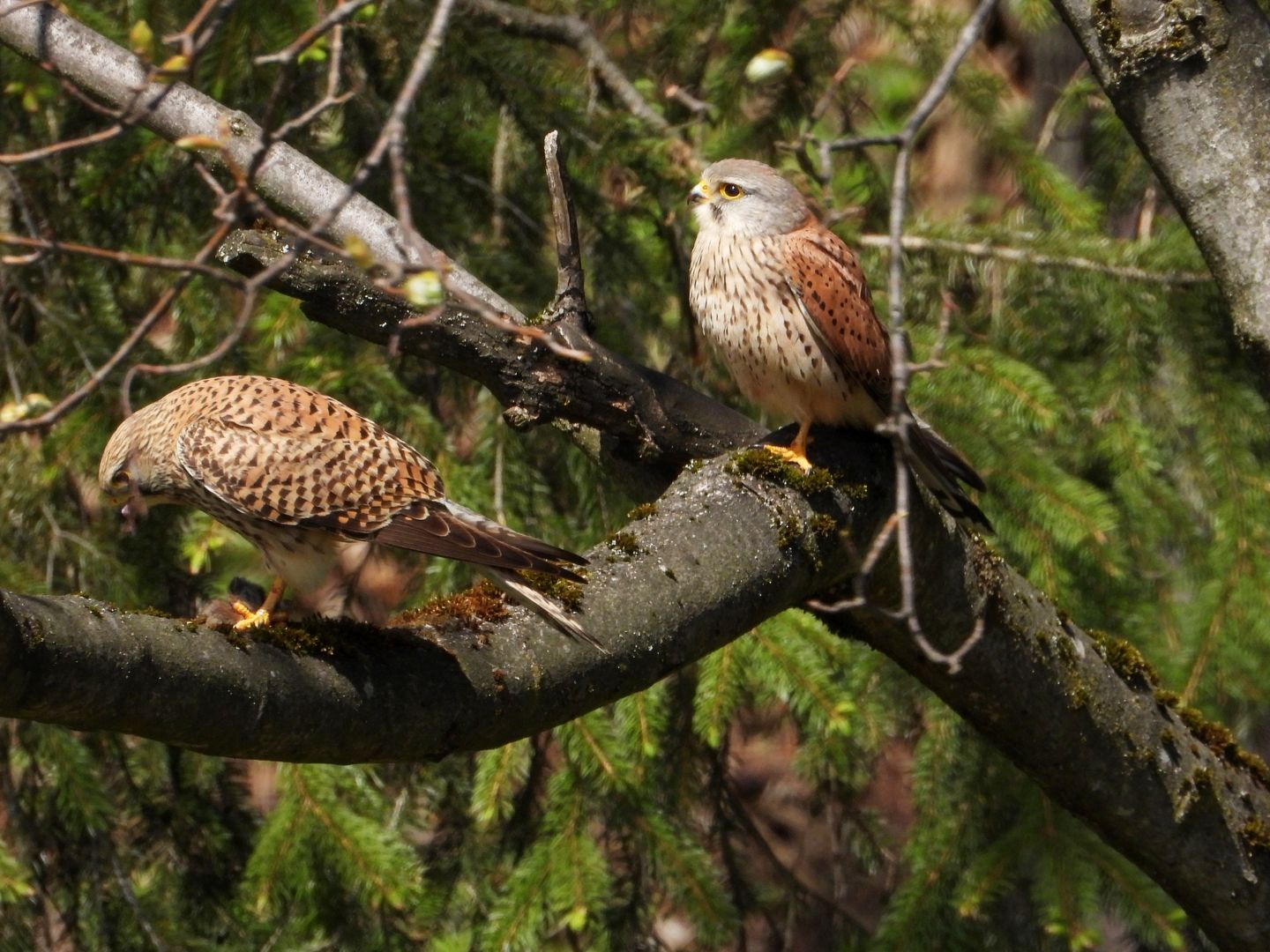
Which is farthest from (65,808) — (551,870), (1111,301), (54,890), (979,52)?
(979,52)

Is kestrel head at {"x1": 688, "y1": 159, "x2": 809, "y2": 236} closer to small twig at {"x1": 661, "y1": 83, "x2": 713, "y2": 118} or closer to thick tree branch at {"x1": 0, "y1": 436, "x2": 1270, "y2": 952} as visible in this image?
small twig at {"x1": 661, "y1": 83, "x2": 713, "y2": 118}

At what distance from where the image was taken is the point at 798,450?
3.24 metres

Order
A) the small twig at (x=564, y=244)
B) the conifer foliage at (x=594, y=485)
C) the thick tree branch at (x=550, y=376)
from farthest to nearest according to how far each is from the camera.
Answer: the conifer foliage at (x=594, y=485) < the small twig at (x=564, y=244) < the thick tree branch at (x=550, y=376)

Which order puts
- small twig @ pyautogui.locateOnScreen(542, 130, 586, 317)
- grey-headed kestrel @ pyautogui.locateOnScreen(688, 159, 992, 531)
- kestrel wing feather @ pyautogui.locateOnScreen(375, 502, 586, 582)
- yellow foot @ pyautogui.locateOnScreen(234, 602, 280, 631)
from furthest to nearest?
grey-headed kestrel @ pyautogui.locateOnScreen(688, 159, 992, 531) → small twig @ pyautogui.locateOnScreen(542, 130, 586, 317) → yellow foot @ pyautogui.locateOnScreen(234, 602, 280, 631) → kestrel wing feather @ pyautogui.locateOnScreen(375, 502, 586, 582)

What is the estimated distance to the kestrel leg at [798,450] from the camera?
3121 millimetres

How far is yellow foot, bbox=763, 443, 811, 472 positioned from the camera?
3104 millimetres

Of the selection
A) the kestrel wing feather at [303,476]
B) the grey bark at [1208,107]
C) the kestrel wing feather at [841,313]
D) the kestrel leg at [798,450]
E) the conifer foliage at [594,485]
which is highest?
the grey bark at [1208,107]

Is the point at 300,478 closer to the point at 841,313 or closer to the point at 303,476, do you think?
the point at 303,476

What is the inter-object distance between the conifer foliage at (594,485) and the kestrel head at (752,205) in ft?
1.21

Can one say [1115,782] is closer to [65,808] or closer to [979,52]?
[65,808]

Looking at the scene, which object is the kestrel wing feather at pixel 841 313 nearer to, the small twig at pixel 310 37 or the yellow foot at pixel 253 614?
the yellow foot at pixel 253 614

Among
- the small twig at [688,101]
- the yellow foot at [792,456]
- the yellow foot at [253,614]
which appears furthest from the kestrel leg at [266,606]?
the small twig at [688,101]

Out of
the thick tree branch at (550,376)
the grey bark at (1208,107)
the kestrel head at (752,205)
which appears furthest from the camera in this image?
the kestrel head at (752,205)

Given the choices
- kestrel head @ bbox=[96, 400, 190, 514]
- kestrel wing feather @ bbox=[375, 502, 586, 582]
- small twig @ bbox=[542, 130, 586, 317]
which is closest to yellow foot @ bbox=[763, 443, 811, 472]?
small twig @ bbox=[542, 130, 586, 317]
